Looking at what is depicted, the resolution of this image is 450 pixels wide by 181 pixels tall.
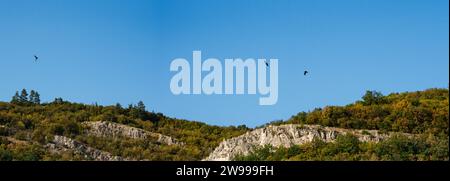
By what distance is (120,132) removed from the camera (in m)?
115

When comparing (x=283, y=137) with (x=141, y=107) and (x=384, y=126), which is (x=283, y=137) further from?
(x=141, y=107)

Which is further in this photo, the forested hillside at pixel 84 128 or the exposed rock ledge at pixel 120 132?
the exposed rock ledge at pixel 120 132

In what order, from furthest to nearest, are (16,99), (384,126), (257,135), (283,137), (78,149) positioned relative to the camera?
1. (16,99)
2. (78,149)
3. (384,126)
4. (257,135)
5. (283,137)

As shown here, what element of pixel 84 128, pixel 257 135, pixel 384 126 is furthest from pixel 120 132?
pixel 384 126

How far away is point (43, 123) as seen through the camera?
115062 mm

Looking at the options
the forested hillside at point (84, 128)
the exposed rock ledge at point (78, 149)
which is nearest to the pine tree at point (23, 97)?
the forested hillside at point (84, 128)

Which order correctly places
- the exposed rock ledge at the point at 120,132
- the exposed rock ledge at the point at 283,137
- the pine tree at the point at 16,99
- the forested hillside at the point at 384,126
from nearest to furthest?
the forested hillside at the point at 384,126 < the exposed rock ledge at the point at 283,137 < the exposed rock ledge at the point at 120,132 < the pine tree at the point at 16,99

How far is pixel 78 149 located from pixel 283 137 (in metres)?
24.5

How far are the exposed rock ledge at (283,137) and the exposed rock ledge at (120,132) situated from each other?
75.1 ft

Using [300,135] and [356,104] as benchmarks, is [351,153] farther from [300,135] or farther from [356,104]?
[356,104]

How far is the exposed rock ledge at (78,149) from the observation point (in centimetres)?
9738

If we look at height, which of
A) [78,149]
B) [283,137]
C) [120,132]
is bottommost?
[78,149]

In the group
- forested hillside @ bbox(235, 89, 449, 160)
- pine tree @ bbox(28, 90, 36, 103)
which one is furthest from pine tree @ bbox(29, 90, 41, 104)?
forested hillside @ bbox(235, 89, 449, 160)

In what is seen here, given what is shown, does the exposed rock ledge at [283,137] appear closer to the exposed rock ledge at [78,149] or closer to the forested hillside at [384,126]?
the forested hillside at [384,126]
